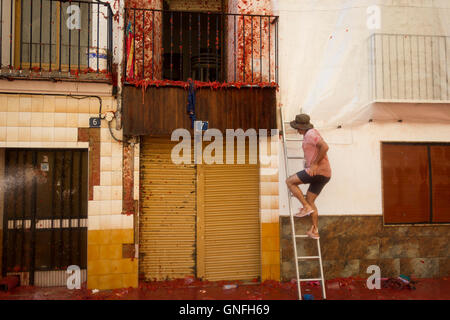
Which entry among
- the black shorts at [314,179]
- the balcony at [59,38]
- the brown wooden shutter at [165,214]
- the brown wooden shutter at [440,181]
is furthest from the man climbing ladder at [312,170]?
the balcony at [59,38]

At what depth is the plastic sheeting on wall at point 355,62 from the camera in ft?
20.7

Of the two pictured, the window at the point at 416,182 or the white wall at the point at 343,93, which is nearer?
the white wall at the point at 343,93

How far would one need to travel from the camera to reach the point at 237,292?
5809 millimetres

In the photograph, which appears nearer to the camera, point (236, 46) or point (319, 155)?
point (319, 155)

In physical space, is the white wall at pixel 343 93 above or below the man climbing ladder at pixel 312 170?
above

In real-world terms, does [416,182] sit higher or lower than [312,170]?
lower

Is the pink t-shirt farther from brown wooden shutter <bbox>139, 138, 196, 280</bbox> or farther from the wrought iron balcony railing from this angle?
brown wooden shutter <bbox>139, 138, 196, 280</bbox>

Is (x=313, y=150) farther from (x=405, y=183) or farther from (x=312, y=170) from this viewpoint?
(x=405, y=183)

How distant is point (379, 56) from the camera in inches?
249

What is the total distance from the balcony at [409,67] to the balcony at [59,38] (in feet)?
16.5

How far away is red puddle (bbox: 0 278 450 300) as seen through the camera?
18.1ft

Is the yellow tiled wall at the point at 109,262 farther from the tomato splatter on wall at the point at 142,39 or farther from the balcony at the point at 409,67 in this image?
the balcony at the point at 409,67

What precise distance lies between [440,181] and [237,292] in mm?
4631

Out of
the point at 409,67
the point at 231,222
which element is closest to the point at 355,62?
the point at 409,67
